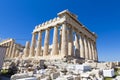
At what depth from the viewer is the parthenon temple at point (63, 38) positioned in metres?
26.5

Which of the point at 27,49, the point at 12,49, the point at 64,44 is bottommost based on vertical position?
the point at 27,49

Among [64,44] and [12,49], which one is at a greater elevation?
[12,49]

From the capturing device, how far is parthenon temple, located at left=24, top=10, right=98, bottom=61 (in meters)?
26.5

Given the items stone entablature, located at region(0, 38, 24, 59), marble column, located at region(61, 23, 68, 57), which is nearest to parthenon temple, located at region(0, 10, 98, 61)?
marble column, located at region(61, 23, 68, 57)

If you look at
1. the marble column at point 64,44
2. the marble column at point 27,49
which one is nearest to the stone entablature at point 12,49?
the marble column at point 27,49

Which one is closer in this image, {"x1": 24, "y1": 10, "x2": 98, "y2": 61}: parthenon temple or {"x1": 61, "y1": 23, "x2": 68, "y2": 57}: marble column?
{"x1": 61, "y1": 23, "x2": 68, "y2": 57}: marble column

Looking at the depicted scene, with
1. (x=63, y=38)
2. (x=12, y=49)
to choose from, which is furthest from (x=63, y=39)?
(x=12, y=49)

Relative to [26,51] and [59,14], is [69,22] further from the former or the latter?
[26,51]

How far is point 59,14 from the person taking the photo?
2791cm

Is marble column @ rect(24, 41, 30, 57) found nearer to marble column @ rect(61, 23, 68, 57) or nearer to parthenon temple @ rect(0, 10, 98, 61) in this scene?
parthenon temple @ rect(0, 10, 98, 61)

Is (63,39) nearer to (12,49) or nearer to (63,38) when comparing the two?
(63,38)

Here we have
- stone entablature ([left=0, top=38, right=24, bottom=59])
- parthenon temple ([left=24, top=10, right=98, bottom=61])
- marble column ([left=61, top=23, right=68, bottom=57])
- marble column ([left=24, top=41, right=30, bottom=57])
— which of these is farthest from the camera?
stone entablature ([left=0, top=38, right=24, bottom=59])

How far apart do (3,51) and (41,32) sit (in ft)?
62.0

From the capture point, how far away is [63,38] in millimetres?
26141
